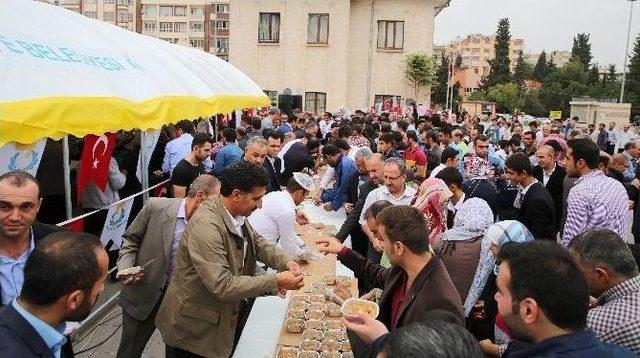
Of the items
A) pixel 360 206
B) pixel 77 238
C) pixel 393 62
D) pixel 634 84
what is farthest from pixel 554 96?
pixel 77 238

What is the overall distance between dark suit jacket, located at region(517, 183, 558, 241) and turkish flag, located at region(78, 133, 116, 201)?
176 inches

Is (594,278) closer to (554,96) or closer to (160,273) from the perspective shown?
(160,273)

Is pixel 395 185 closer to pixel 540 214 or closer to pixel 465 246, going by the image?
pixel 465 246

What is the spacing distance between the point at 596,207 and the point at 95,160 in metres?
5.04

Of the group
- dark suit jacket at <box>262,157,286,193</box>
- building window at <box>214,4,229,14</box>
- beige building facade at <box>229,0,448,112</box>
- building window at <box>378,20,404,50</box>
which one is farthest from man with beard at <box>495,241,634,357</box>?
building window at <box>214,4,229,14</box>

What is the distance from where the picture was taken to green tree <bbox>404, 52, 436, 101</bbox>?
1061 inches

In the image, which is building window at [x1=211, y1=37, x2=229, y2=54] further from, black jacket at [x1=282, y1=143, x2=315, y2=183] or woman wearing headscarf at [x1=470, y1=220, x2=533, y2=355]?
woman wearing headscarf at [x1=470, y1=220, x2=533, y2=355]

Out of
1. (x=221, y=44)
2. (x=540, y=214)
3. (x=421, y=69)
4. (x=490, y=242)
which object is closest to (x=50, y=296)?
(x=490, y=242)

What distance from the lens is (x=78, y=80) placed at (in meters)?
4.76

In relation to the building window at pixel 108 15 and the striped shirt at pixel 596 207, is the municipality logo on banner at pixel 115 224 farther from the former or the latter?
the building window at pixel 108 15

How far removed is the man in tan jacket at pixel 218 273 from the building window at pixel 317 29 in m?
26.0

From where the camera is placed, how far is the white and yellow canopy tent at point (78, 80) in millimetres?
3881

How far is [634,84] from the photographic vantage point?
58625 millimetres

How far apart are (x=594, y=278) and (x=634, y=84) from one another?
6655 centimetres
